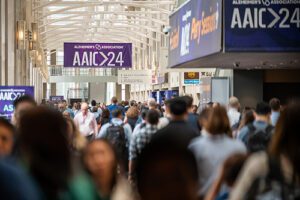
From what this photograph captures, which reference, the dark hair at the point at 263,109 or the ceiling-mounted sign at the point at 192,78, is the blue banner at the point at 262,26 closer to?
the dark hair at the point at 263,109

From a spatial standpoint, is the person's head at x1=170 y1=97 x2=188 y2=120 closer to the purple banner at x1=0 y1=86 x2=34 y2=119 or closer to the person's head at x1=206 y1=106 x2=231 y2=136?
the person's head at x1=206 y1=106 x2=231 y2=136

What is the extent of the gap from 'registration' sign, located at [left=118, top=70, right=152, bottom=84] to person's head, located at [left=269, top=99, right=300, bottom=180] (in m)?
39.8

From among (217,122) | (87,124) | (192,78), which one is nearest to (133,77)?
(192,78)

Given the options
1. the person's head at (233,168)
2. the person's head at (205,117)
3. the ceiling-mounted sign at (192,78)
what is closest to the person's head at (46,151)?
the person's head at (233,168)

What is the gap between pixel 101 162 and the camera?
14.5ft

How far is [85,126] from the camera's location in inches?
565

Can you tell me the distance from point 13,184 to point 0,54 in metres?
20.2

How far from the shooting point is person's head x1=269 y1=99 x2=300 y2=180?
159 inches

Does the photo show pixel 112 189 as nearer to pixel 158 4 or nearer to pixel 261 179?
pixel 261 179

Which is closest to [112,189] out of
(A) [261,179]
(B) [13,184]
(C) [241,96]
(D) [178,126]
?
(A) [261,179]

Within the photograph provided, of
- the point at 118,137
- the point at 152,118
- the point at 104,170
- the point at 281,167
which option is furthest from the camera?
the point at 118,137

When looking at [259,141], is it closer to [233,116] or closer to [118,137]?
[118,137]

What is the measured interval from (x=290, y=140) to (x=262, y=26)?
10914 millimetres

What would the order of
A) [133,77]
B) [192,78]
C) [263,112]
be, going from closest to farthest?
1. [263,112]
2. [192,78]
3. [133,77]
